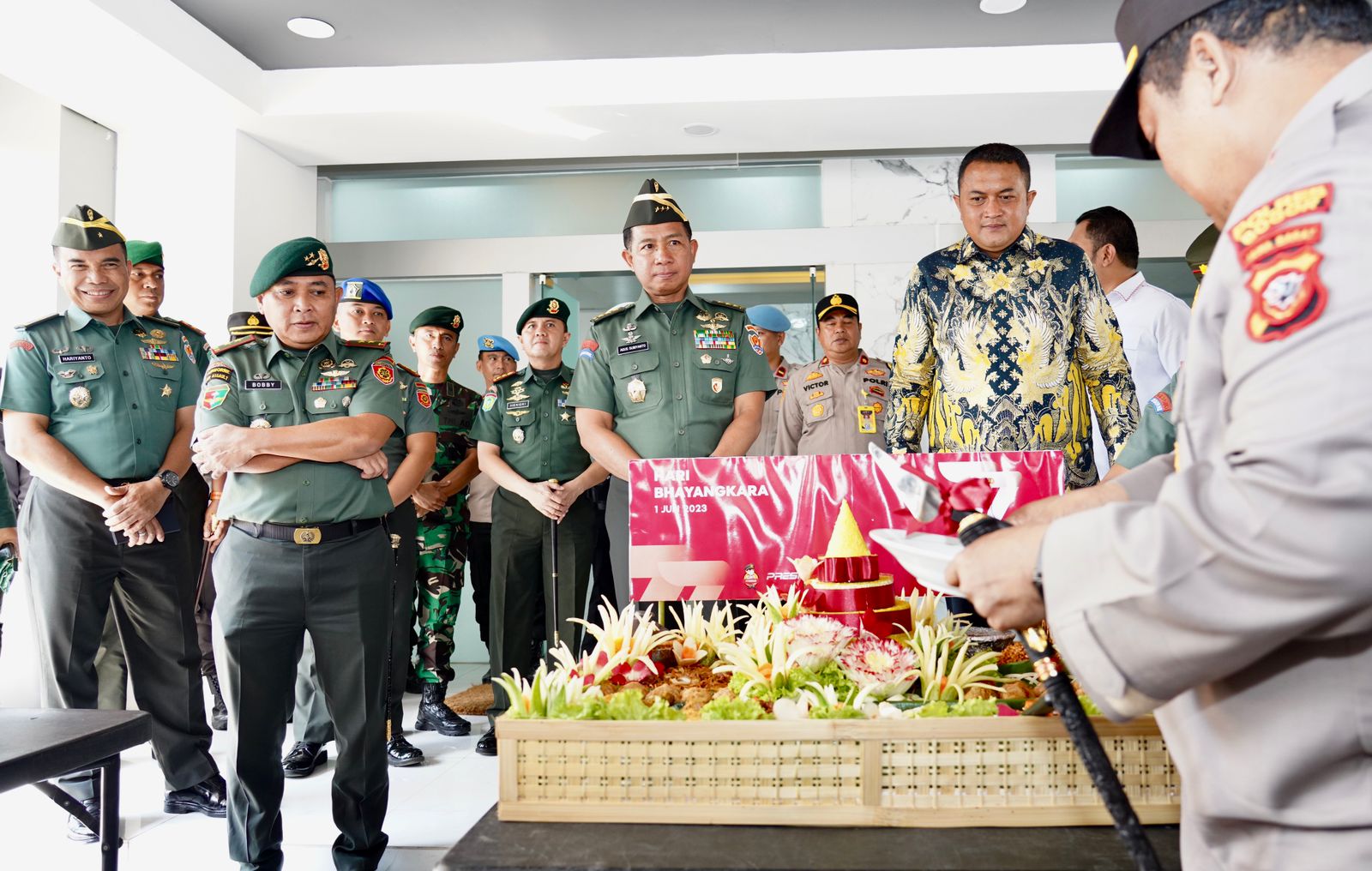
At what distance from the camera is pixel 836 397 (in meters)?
4.37

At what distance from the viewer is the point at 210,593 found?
410 cm

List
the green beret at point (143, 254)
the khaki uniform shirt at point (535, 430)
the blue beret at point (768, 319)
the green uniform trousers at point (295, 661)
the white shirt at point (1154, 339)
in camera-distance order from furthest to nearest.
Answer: the blue beret at point (768, 319) < the khaki uniform shirt at point (535, 430) < the green beret at point (143, 254) < the white shirt at point (1154, 339) < the green uniform trousers at point (295, 661)

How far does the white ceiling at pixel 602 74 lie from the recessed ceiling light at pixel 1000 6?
5cm

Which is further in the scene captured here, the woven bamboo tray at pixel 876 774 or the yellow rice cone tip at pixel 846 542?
the yellow rice cone tip at pixel 846 542

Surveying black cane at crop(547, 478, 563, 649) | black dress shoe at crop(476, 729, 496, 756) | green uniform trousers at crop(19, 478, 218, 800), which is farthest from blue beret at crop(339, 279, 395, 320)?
black dress shoe at crop(476, 729, 496, 756)

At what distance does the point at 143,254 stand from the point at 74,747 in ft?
9.31

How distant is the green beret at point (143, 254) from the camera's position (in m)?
3.79

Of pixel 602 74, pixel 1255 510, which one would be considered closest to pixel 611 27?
pixel 602 74

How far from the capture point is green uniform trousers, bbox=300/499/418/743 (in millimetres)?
3412

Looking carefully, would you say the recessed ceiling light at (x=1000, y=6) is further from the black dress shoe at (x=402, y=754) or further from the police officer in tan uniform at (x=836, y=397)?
the black dress shoe at (x=402, y=754)

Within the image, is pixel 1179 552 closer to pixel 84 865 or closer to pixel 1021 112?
pixel 84 865

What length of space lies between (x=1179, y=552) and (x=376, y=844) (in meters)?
2.39

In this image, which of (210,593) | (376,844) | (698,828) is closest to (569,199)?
(210,593)

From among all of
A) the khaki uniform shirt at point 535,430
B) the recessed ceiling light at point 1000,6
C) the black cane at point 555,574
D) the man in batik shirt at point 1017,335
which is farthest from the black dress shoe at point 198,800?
the recessed ceiling light at point 1000,6
